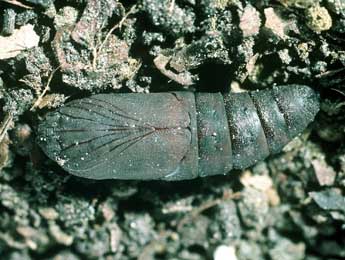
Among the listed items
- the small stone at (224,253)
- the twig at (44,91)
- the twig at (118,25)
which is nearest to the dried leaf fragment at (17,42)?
the twig at (44,91)

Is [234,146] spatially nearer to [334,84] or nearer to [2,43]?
[334,84]

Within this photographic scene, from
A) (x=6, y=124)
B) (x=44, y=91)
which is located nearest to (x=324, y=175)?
(x=44, y=91)

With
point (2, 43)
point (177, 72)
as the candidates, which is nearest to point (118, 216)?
point (177, 72)

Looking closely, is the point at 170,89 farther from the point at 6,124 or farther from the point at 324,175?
the point at 324,175

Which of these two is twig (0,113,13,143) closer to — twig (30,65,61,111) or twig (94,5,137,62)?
twig (30,65,61,111)

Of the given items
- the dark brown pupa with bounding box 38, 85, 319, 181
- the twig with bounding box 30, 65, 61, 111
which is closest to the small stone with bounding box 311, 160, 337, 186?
the dark brown pupa with bounding box 38, 85, 319, 181
